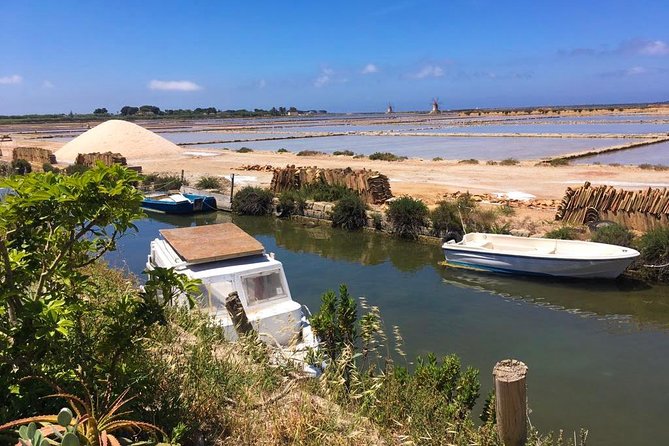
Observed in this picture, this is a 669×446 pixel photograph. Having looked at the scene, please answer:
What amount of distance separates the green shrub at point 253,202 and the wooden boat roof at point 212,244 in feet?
38.5

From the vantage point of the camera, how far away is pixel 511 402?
13.7 ft

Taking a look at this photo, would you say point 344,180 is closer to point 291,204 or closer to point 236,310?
point 291,204

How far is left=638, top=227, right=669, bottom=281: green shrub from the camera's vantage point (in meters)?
13.2

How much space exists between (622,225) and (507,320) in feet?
22.4

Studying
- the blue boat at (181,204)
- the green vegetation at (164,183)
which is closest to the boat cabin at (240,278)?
the blue boat at (181,204)

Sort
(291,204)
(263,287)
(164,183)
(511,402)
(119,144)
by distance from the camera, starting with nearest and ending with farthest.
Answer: (511,402) → (263,287) → (291,204) → (164,183) → (119,144)

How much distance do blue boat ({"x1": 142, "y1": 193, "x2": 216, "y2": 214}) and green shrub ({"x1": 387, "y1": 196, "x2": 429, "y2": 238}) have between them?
919 centimetres

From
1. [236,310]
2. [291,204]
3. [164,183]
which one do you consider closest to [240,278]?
[236,310]

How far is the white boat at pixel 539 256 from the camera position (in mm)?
12874

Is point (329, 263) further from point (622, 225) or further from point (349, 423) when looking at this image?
point (349, 423)

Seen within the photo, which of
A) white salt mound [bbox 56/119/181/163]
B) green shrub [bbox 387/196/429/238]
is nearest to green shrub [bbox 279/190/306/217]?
green shrub [bbox 387/196/429/238]

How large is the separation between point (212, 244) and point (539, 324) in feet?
22.4

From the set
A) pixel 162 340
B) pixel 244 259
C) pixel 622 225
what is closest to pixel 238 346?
pixel 162 340

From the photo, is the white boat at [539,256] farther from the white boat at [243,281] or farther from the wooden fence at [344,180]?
the wooden fence at [344,180]
